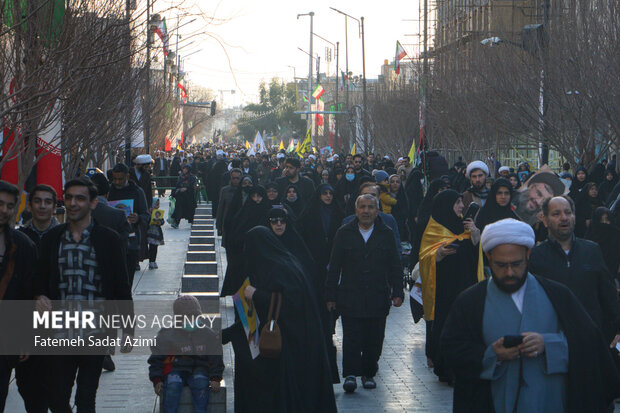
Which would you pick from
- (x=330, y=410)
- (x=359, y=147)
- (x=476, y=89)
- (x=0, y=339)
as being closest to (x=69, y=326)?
(x=0, y=339)

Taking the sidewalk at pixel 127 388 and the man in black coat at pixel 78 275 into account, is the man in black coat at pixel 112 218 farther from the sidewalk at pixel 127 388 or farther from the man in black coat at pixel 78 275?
the man in black coat at pixel 78 275

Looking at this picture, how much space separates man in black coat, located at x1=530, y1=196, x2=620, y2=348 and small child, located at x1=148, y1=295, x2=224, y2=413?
214 centimetres

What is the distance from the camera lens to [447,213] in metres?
8.85

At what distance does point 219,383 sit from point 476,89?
2648cm

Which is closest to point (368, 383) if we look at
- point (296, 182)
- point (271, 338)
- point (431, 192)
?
point (271, 338)

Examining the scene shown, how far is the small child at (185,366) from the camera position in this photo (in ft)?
21.7

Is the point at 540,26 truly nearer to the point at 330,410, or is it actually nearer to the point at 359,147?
the point at 330,410

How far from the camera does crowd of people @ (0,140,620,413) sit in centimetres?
427

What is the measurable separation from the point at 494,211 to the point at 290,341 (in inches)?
123

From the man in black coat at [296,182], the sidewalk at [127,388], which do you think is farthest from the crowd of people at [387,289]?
the man in black coat at [296,182]

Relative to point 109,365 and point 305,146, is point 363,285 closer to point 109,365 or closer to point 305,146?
point 109,365

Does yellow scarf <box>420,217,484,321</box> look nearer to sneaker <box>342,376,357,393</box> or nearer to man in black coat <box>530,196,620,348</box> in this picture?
sneaker <box>342,376,357,393</box>

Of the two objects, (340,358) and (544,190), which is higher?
(544,190)

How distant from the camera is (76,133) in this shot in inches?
546
